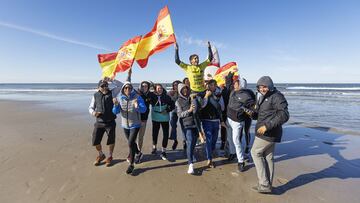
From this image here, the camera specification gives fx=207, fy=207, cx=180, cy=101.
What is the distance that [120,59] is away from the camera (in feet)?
19.2

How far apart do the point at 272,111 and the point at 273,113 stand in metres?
0.04

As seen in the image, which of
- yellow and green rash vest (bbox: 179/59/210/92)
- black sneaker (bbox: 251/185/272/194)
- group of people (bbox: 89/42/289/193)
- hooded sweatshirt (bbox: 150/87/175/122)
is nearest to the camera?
black sneaker (bbox: 251/185/272/194)

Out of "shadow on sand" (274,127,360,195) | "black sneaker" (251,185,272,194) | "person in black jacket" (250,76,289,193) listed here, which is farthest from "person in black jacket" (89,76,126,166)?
"shadow on sand" (274,127,360,195)

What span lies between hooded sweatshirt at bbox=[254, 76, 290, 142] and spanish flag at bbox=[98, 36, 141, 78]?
12.0ft

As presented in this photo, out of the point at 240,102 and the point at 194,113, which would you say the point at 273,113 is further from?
the point at 194,113

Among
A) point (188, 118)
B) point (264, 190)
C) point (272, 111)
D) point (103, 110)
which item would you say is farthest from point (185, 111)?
point (264, 190)

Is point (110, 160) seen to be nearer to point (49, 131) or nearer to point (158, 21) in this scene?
point (158, 21)

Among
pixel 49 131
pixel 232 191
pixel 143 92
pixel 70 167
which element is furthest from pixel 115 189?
pixel 49 131

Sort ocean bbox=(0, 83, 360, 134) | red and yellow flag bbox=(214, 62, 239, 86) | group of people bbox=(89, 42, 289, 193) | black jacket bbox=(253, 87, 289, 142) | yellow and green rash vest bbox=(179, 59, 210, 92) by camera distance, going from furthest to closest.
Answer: ocean bbox=(0, 83, 360, 134) < red and yellow flag bbox=(214, 62, 239, 86) < yellow and green rash vest bbox=(179, 59, 210, 92) < group of people bbox=(89, 42, 289, 193) < black jacket bbox=(253, 87, 289, 142)

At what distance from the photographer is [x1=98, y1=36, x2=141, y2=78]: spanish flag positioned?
18.9ft

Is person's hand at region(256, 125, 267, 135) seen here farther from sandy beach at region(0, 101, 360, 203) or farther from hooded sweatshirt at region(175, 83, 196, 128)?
hooded sweatshirt at region(175, 83, 196, 128)

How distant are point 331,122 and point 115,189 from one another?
1090 centimetres

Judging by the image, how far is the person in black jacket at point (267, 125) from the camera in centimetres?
336

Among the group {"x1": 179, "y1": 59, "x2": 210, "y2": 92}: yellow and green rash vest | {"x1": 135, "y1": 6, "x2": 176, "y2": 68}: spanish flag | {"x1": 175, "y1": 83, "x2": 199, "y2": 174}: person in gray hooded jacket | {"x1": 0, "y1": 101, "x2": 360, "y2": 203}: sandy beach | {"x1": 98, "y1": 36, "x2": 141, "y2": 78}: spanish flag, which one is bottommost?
{"x1": 0, "y1": 101, "x2": 360, "y2": 203}: sandy beach
